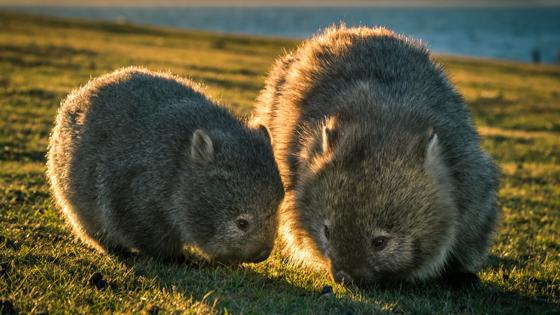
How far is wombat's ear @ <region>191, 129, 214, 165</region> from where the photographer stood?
21.1 ft

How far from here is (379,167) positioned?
18.5 feet

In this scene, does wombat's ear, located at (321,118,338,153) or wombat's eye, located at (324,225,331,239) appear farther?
wombat's ear, located at (321,118,338,153)

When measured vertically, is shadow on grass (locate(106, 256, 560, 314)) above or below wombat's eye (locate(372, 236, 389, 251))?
below

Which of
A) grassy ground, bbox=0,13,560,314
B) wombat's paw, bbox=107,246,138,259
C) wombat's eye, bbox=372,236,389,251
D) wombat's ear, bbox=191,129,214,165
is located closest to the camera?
grassy ground, bbox=0,13,560,314

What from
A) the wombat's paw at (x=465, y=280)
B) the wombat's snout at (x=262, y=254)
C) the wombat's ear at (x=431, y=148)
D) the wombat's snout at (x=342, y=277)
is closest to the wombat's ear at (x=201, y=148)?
the wombat's snout at (x=262, y=254)

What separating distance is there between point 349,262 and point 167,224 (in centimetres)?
208

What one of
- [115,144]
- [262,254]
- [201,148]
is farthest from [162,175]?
[262,254]

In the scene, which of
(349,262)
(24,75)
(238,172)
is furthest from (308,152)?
(24,75)

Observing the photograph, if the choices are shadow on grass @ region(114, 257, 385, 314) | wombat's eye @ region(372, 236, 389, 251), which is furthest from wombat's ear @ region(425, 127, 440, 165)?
shadow on grass @ region(114, 257, 385, 314)

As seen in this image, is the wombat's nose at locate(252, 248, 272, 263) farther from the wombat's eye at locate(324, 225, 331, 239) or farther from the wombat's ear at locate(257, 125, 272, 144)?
the wombat's ear at locate(257, 125, 272, 144)

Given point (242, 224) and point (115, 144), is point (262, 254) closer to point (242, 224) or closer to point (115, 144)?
point (242, 224)

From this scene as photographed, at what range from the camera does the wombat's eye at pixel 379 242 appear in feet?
18.0

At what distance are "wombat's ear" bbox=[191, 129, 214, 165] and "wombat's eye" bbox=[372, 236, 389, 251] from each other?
1.95m

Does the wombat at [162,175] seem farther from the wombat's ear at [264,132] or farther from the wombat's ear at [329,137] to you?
the wombat's ear at [329,137]
